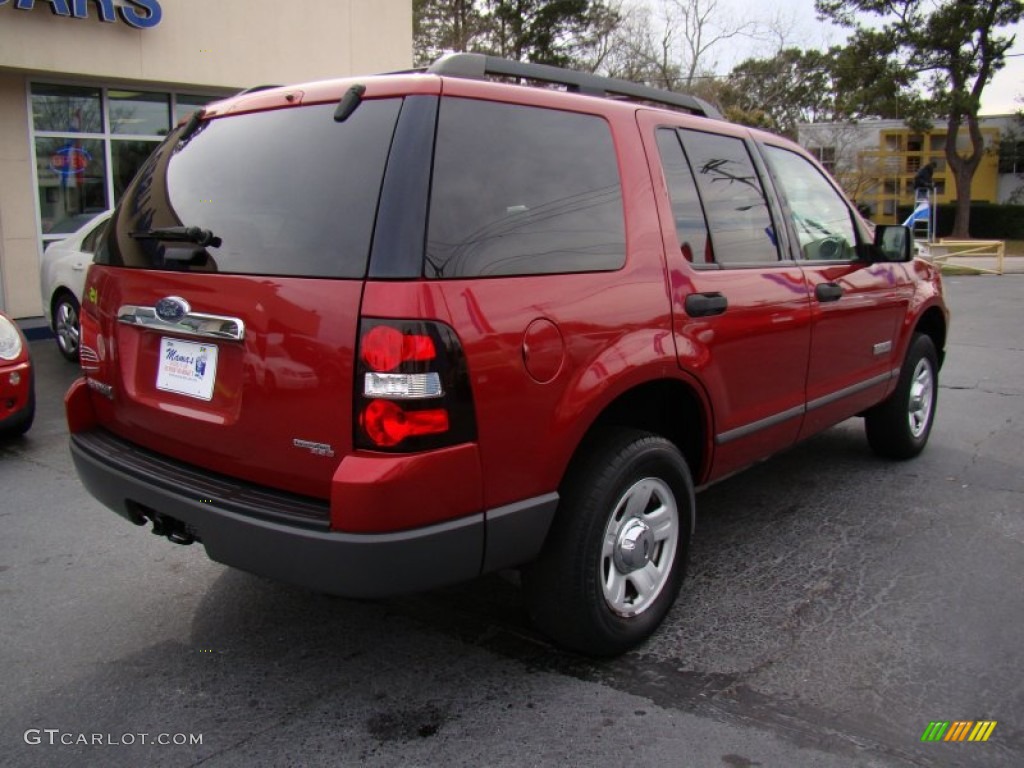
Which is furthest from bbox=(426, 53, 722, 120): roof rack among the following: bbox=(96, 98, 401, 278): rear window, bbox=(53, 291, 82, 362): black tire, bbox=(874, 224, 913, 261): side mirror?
bbox=(53, 291, 82, 362): black tire

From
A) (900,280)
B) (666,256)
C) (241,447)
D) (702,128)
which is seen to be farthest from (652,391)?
(900,280)

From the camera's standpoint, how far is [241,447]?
264 centimetres

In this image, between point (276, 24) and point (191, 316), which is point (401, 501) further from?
point (276, 24)

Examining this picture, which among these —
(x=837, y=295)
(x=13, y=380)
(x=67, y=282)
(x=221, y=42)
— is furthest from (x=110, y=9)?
(x=837, y=295)

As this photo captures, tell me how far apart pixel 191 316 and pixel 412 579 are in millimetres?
1097

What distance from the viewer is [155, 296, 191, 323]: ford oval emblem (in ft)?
9.04

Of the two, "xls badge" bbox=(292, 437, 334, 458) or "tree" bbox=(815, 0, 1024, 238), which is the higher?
"tree" bbox=(815, 0, 1024, 238)

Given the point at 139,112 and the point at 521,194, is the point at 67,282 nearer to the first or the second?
the point at 139,112

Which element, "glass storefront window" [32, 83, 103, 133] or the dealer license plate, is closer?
the dealer license plate

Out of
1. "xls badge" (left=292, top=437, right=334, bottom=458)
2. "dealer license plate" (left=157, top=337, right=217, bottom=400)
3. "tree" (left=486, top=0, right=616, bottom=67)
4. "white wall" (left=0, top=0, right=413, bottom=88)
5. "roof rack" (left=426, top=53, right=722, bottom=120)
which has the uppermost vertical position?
"tree" (left=486, top=0, right=616, bottom=67)

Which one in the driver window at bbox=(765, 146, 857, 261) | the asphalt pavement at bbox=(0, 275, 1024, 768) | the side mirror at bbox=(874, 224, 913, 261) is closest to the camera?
the asphalt pavement at bbox=(0, 275, 1024, 768)

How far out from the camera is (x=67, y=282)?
27.9ft

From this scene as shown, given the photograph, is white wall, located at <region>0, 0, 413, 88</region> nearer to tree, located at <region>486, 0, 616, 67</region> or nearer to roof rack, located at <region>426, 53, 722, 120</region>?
roof rack, located at <region>426, 53, 722, 120</region>
